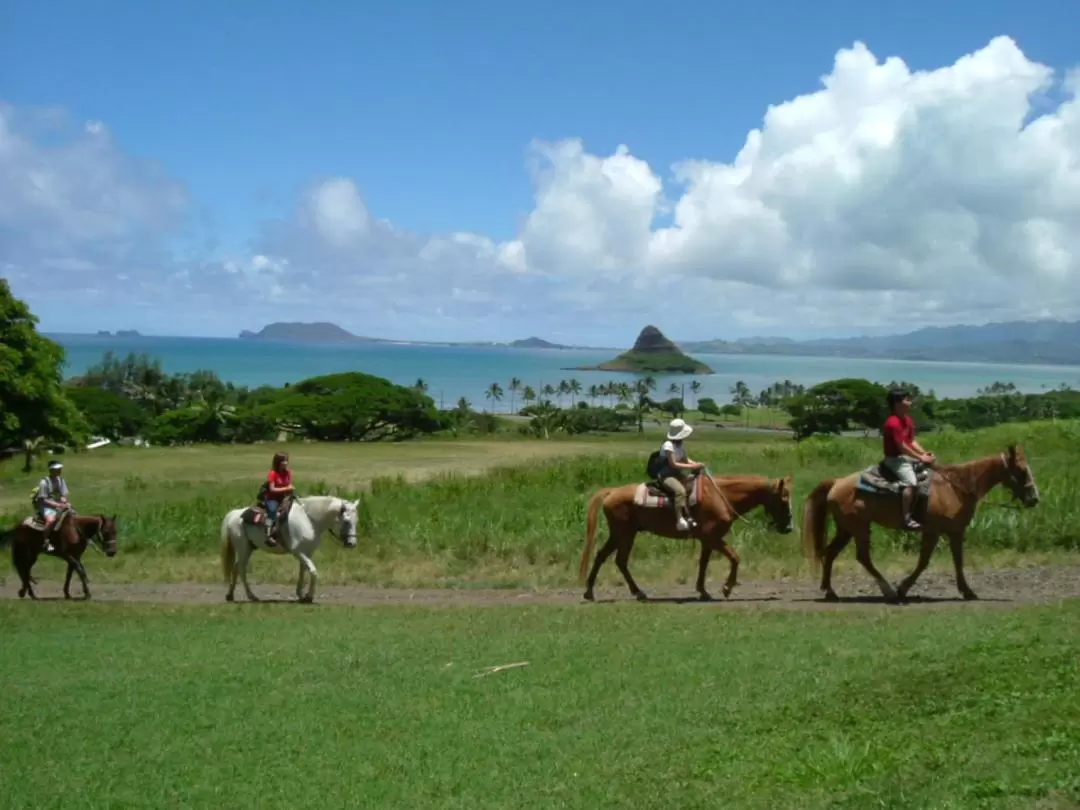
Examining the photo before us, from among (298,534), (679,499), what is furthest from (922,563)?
(298,534)

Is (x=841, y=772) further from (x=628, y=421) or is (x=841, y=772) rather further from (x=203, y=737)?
(x=628, y=421)

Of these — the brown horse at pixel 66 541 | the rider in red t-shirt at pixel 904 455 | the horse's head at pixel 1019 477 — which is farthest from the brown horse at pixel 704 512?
the brown horse at pixel 66 541

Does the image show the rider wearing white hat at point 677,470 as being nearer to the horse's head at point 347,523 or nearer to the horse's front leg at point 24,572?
the horse's head at point 347,523

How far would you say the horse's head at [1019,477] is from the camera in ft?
45.9

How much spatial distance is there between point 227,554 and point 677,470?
741 cm

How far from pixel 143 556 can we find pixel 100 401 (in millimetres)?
57996

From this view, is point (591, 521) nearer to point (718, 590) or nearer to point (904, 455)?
point (718, 590)

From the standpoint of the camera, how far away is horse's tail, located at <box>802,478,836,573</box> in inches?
592

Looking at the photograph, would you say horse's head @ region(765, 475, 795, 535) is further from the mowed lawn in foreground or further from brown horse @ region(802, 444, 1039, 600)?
the mowed lawn in foreground

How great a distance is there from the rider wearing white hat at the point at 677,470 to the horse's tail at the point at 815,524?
1558 mm

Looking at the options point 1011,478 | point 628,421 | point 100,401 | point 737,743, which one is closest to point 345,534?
point 1011,478

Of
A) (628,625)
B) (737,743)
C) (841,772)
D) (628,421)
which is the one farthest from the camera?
(628,421)

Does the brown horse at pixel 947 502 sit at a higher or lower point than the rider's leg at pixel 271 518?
higher

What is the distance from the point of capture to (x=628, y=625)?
40.5ft
